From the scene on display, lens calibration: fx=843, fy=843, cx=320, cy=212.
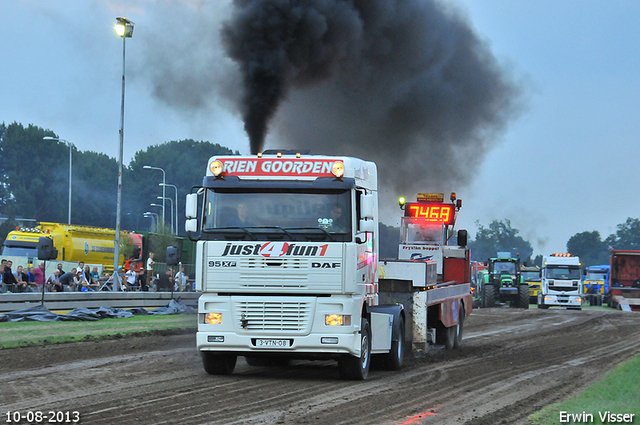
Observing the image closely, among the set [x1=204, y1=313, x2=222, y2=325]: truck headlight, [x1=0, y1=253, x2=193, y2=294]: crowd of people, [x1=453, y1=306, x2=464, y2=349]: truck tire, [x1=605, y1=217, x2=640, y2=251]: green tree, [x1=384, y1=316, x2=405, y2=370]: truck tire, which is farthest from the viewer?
[x1=605, y1=217, x2=640, y2=251]: green tree

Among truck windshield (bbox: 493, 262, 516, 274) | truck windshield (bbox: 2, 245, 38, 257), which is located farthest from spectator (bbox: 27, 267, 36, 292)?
truck windshield (bbox: 493, 262, 516, 274)

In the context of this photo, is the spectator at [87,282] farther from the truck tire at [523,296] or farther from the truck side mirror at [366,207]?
the truck tire at [523,296]

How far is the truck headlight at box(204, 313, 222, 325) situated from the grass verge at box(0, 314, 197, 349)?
6008 mm

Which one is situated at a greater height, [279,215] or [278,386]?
[279,215]

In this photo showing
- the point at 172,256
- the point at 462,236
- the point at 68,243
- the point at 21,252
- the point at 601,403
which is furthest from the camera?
the point at 68,243

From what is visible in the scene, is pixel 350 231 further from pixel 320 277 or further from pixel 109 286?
pixel 109 286

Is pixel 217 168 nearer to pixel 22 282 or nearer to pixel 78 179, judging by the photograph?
pixel 22 282

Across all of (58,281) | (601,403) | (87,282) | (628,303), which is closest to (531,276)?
(628,303)

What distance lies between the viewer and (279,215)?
11.9 metres

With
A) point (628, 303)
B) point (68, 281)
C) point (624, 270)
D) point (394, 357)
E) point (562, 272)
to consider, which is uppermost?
point (624, 270)

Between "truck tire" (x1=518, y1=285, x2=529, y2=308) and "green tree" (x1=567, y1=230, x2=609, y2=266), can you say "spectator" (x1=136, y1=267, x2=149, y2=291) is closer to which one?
"truck tire" (x1=518, y1=285, x2=529, y2=308)

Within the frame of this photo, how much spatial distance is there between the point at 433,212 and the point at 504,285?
88.9ft

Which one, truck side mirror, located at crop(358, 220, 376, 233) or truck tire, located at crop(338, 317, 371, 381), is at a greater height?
truck side mirror, located at crop(358, 220, 376, 233)

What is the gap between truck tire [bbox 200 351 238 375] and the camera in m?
12.4
